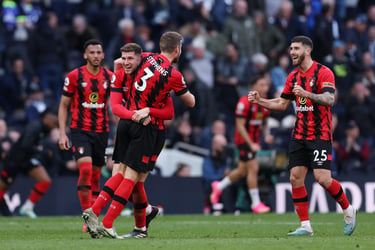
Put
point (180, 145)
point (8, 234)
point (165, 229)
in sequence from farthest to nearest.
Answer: point (180, 145)
point (165, 229)
point (8, 234)

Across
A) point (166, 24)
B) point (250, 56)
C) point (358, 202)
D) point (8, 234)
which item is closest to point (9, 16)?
point (166, 24)

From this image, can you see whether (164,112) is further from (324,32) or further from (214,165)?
(324,32)

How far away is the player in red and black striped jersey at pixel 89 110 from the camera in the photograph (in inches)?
585

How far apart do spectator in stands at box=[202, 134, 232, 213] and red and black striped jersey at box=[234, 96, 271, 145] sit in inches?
67.9

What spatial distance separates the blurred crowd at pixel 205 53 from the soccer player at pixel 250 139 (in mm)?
2229

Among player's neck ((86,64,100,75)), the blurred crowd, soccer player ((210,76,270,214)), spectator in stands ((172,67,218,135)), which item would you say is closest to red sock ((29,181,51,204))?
the blurred crowd

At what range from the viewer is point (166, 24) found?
2547 centimetres

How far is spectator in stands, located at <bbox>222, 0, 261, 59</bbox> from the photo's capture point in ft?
83.0

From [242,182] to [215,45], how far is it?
5.16 m

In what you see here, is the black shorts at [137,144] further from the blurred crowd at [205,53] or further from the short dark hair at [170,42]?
the blurred crowd at [205,53]

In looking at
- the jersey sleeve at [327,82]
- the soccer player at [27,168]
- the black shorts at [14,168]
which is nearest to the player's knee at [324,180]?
the jersey sleeve at [327,82]

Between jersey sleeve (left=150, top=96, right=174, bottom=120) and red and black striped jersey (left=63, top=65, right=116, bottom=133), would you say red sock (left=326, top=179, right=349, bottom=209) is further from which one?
red and black striped jersey (left=63, top=65, right=116, bottom=133)

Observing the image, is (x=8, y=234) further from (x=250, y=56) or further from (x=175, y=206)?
(x=250, y=56)

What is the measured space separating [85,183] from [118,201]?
281 centimetres
